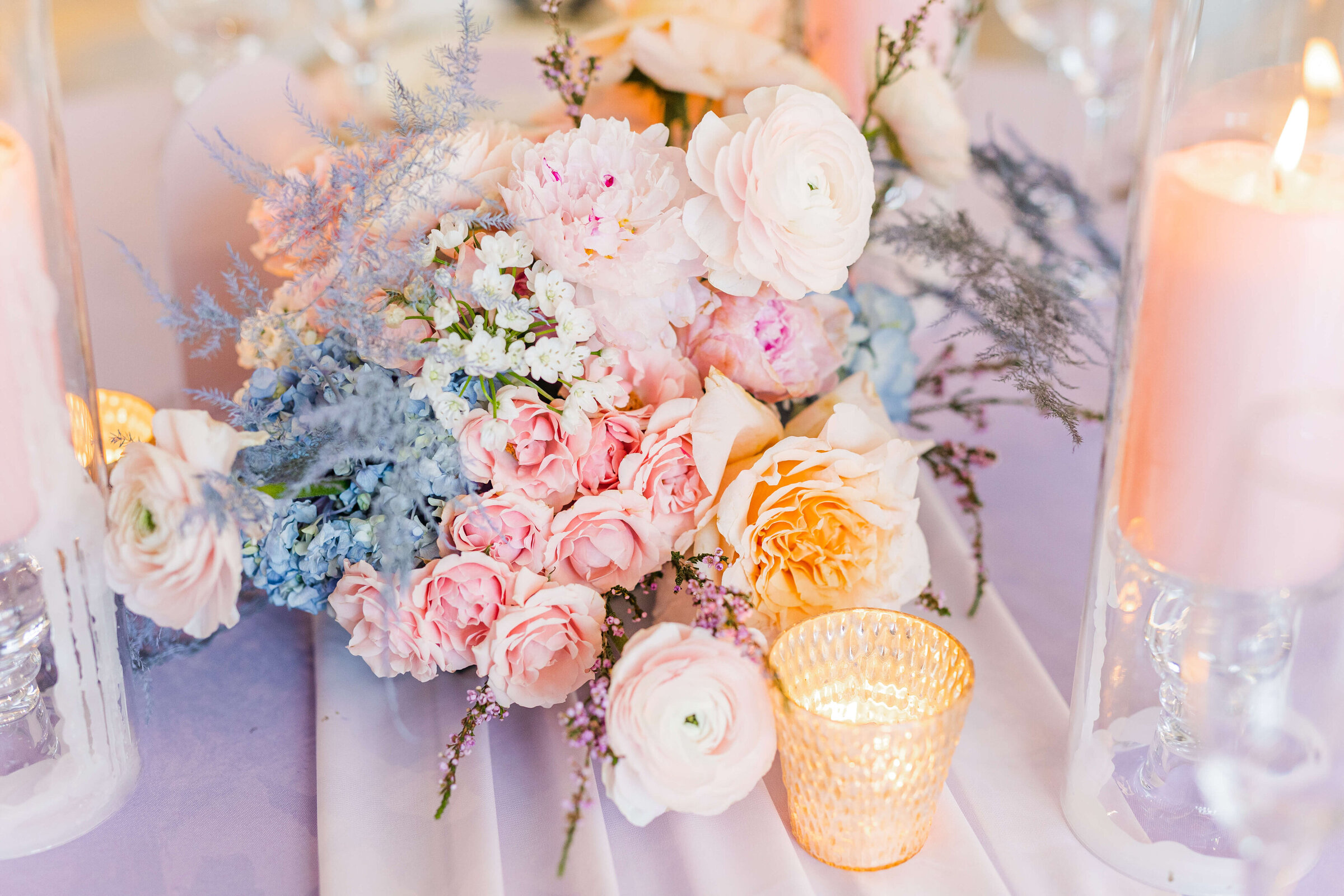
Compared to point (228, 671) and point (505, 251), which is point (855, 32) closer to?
point (505, 251)

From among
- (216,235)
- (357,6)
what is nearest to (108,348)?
(216,235)

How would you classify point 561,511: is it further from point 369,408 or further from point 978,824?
point 978,824

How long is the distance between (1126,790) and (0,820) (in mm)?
582

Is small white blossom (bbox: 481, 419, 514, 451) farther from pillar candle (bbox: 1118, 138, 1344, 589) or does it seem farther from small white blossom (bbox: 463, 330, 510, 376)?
pillar candle (bbox: 1118, 138, 1344, 589)

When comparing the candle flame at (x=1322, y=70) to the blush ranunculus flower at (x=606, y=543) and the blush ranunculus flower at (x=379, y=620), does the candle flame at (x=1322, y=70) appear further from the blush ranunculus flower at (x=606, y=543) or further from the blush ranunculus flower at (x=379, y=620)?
the blush ranunculus flower at (x=379, y=620)

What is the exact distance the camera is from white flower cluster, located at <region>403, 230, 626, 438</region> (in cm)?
54

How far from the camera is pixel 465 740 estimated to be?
1.80 feet

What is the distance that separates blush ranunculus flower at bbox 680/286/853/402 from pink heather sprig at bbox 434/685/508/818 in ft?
0.77

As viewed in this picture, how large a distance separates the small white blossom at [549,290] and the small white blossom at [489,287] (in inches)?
0.7

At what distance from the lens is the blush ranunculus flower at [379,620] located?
58 centimetres

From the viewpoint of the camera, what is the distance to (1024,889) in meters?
0.52

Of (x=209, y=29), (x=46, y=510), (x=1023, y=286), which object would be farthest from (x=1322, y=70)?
(x=209, y=29)

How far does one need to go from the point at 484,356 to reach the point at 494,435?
41mm

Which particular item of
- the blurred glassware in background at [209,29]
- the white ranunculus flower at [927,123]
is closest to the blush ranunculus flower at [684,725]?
the white ranunculus flower at [927,123]
